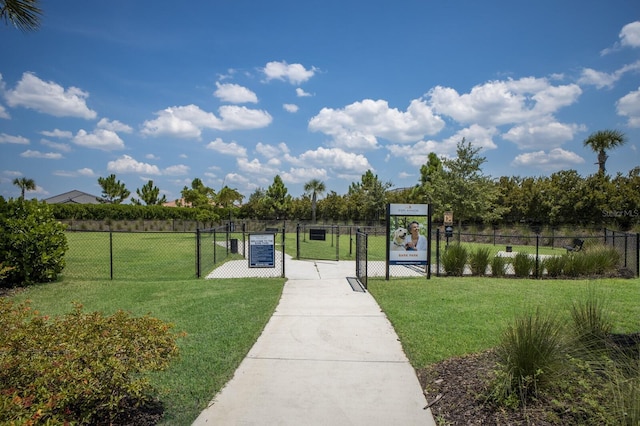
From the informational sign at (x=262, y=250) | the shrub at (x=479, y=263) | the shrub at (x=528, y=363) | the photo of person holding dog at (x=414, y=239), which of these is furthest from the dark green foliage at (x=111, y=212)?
the shrub at (x=528, y=363)

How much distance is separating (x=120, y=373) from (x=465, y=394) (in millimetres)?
3251

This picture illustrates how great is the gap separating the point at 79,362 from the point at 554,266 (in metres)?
13.4

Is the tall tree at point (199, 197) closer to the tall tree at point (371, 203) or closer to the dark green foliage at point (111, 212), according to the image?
the dark green foliage at point (111, 212)

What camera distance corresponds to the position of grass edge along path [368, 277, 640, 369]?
577cm

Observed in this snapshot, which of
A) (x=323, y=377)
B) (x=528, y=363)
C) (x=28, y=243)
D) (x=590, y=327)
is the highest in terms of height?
(x=28, y=243)

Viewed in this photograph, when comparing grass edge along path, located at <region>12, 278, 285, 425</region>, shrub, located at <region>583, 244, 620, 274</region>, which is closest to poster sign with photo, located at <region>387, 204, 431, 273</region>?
grass edge along path, located at <region>12, 278, 285, 425</region>

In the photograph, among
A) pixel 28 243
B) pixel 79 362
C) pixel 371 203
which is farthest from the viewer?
pixel 371 203

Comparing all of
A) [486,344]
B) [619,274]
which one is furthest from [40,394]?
[619,274]

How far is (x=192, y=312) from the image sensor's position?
7.72 m

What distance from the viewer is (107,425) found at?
3.49 metres

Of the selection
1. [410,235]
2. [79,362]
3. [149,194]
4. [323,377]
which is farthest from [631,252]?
[149,194]

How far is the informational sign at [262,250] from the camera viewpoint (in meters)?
12.6

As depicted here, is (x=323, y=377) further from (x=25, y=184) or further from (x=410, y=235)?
(x=25, y=184)

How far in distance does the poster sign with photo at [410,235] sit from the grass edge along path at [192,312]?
142 inches
